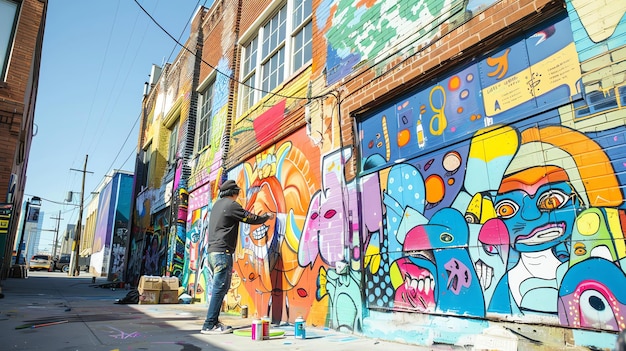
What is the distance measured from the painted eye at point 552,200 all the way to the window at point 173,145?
11.9m

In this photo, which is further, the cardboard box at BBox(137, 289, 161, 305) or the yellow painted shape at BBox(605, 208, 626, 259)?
the cardboard box at BBox(137, 289, 161, 305)

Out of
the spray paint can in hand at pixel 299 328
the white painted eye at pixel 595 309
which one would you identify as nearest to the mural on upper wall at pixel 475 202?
the white painted eye at pixel 595 309

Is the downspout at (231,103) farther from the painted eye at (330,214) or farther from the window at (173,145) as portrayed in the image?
the window at (173,145)

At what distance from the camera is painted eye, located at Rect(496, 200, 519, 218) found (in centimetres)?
324

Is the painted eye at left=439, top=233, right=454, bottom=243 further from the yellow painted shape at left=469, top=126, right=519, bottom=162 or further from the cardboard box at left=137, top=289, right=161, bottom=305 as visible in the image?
the cardboard box at left=137, top=289, right=161, bottom=305

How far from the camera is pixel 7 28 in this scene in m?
9.23

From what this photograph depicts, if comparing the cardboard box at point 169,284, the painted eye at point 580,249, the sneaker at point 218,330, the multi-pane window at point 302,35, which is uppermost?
the multi-pane window at point 302,35

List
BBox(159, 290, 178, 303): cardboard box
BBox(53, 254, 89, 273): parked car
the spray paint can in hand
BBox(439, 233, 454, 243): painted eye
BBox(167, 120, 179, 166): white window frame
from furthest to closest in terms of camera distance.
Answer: BBox(53, 254, 89, 273): parked car < BBox(167, 120, 179, 166): white window frame < BBox(159, 290, 178, 303): cardboard box < the spray paint can in hand < BBox(439, 233, 454, 243): painted eye

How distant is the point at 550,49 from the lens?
10.6 ft

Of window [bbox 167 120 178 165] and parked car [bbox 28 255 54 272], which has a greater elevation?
window [bbox 167 120 178 165]

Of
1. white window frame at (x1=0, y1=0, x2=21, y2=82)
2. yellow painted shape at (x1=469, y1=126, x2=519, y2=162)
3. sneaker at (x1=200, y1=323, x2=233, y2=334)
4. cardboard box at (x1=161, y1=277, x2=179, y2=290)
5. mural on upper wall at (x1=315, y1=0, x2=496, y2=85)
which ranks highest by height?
white window frame at (x1=0, y1=0, x2=21, y2=82)

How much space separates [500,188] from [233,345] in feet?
9.59

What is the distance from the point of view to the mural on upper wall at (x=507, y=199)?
274cm

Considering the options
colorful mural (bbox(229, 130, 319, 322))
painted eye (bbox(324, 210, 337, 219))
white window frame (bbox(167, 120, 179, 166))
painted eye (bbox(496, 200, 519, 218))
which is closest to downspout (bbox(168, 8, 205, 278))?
white window frame (bbox(167, 120, 179, 166))
